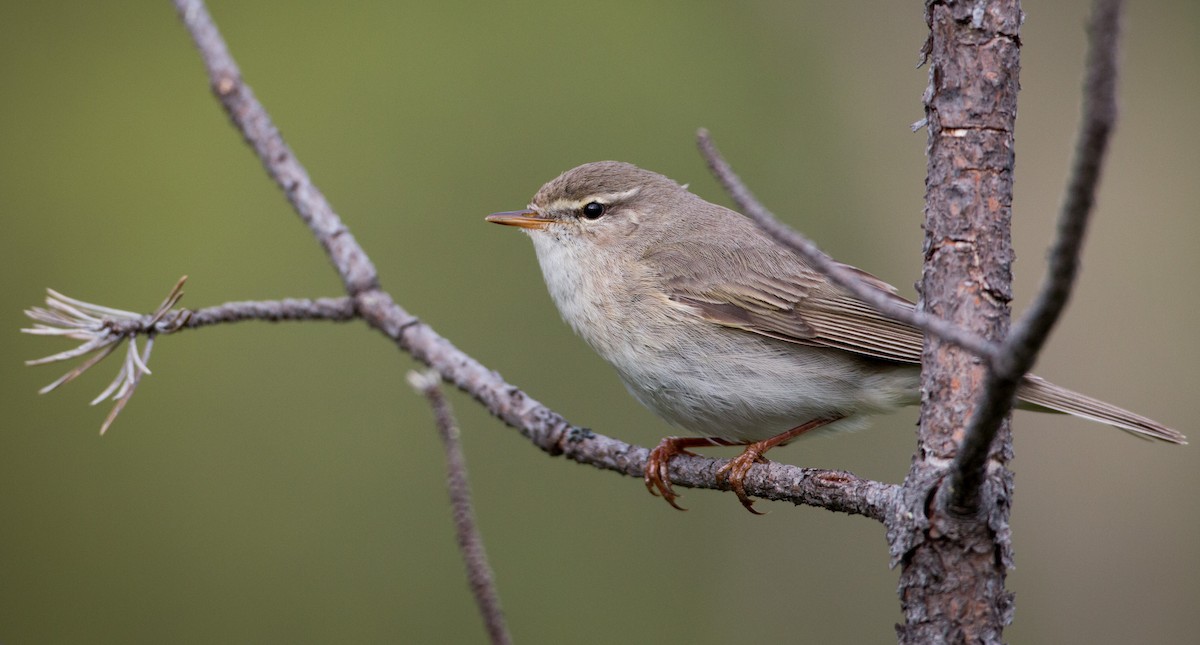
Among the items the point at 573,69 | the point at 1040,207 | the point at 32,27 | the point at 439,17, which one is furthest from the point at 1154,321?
the point at 32,27

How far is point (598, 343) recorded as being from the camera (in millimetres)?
3855

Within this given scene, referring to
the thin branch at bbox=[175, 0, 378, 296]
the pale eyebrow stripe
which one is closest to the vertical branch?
the thin branch at bbox=[175, 0, 378, 296]

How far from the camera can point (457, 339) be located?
215 inches

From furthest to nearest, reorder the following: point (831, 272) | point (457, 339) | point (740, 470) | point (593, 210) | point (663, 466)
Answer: point (457, 339), point (593, 210), point (663, 466), point (740, 470), point (831, 272)

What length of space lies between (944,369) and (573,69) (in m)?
4.53

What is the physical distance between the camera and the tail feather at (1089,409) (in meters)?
2.97

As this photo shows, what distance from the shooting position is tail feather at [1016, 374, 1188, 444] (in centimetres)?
297

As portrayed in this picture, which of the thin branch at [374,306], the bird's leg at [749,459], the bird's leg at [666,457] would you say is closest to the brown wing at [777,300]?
the bird's leg at [749,459]

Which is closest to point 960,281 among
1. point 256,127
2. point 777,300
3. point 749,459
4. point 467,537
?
point 467,537

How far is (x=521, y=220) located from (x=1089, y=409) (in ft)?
7.41

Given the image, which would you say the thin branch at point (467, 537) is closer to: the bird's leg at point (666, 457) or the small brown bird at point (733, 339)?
the bird's leg at point (666, 457)

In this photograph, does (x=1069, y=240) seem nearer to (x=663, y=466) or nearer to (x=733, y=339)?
(x=663, y=466)

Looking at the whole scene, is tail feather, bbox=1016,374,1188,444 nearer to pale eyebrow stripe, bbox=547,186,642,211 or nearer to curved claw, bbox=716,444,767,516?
curved claw, bbox=716,444,767,516

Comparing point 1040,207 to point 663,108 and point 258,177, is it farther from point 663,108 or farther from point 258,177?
point 258,177
